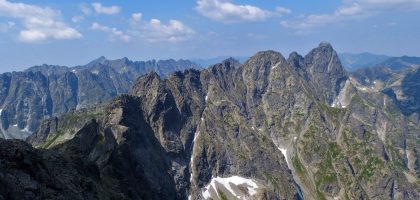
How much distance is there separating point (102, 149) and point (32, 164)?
3915 inches

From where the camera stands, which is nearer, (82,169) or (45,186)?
(45,186)

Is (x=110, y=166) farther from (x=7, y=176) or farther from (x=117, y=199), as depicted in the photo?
(x=7, y=176)

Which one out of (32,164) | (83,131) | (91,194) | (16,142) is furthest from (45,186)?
(83,131)

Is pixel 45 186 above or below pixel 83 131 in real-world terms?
above

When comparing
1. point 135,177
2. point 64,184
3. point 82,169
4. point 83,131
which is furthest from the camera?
point 83,131

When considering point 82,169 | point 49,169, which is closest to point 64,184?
point 49,169

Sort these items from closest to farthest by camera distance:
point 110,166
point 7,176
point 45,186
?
point 7,176 → point 45,186 → point 110,166

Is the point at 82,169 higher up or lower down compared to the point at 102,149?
higher up

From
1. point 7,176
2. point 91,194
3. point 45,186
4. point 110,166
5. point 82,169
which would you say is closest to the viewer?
point 7,176

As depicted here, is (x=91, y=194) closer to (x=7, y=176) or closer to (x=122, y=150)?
(x=7, y=176)

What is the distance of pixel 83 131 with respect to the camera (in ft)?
642

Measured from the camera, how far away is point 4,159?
67.2 meters

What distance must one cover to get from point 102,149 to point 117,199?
231 feet

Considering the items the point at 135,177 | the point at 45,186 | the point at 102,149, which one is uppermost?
the point at 45,186
